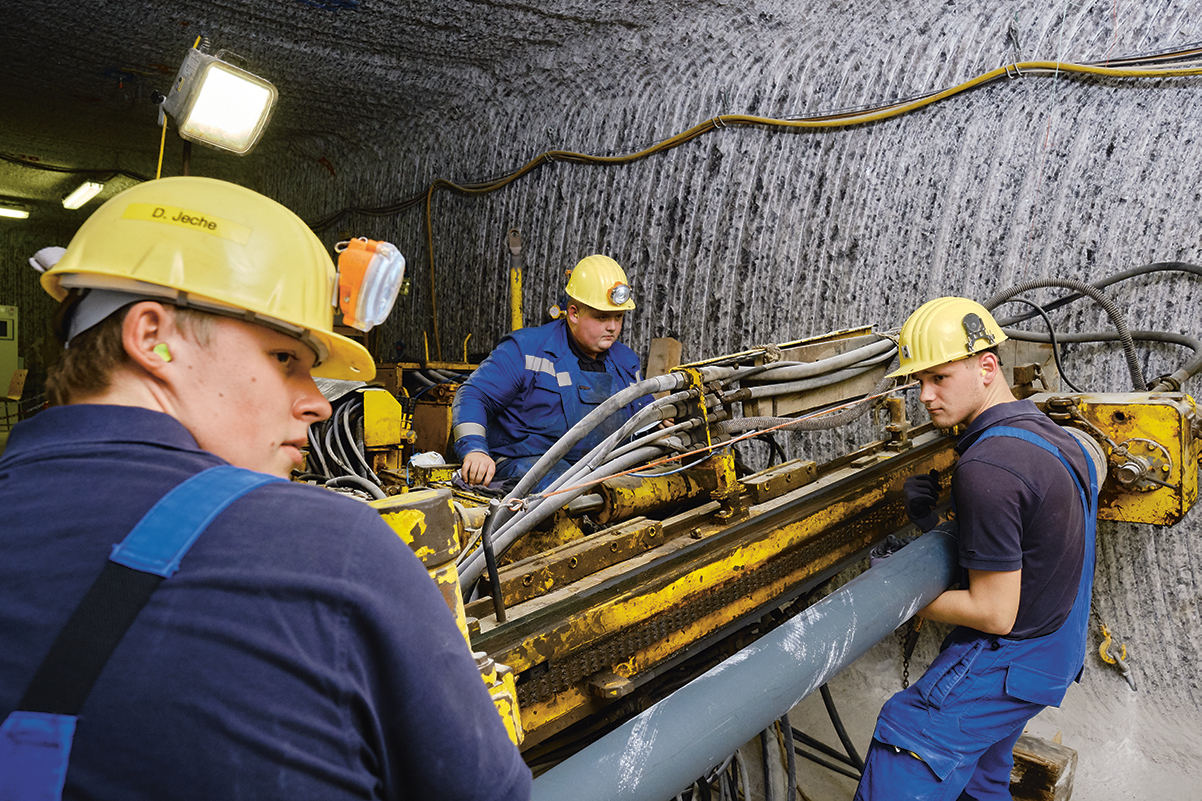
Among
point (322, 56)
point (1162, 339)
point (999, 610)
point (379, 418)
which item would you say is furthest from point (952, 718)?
point (322, 56)

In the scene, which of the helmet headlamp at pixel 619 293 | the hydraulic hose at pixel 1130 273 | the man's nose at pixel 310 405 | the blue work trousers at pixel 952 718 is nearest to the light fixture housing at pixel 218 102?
the helmet headlamp at pixel 619 293

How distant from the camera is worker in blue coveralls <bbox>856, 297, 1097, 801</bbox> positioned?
1.88 metres

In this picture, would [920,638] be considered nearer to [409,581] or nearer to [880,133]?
[880,133]

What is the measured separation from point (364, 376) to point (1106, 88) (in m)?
3.79

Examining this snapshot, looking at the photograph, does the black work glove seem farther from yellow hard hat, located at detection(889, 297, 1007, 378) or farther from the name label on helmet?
the name label on helmet

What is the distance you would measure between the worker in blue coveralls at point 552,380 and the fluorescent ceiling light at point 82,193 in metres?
9.37

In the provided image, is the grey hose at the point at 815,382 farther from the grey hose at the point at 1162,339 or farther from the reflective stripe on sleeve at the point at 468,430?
the reflective stripe on sleeve at the point at 468,430

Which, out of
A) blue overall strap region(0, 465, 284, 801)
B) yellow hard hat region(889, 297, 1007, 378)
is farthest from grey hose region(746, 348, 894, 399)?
blue overall strap region(0, 465, 284, 801)

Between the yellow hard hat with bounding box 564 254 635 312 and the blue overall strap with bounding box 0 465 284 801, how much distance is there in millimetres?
2777

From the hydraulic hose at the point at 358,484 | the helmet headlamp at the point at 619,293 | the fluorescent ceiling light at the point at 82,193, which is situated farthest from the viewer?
the fluorescent ceiling light at the point at 82,193

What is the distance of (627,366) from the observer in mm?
3645

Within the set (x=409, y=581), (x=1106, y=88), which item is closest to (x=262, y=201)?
(x=409, y=581)

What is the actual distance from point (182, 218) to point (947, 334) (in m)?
2.14

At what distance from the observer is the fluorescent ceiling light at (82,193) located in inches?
376
